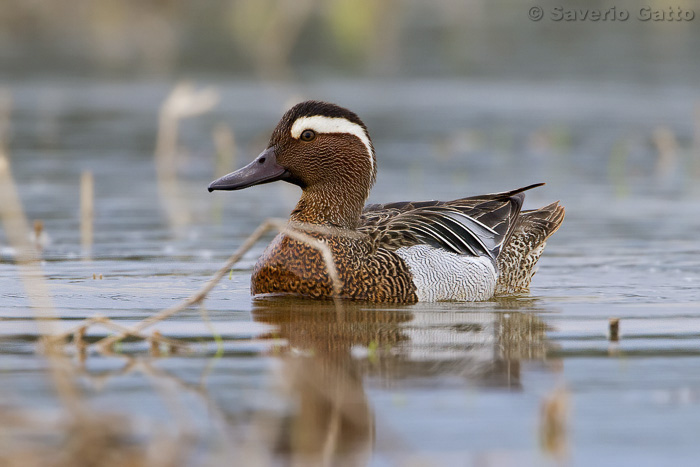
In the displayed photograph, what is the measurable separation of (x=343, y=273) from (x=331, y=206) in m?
0.62

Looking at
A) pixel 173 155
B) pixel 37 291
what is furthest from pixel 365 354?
pixel 173 155

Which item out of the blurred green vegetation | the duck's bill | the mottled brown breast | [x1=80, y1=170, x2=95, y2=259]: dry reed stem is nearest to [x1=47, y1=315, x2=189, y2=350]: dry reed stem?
the mottled brown breast

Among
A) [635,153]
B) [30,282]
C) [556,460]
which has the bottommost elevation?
[556,460]

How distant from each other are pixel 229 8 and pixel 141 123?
12.3m

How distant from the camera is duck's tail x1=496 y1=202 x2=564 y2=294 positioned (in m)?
8.76

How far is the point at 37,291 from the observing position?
794 cm

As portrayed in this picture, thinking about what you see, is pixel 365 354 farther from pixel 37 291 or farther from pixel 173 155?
pixel 173 155

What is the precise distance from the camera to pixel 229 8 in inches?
1143

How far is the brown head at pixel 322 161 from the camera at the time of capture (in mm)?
8305

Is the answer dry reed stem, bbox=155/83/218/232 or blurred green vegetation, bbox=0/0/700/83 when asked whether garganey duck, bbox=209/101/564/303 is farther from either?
blurred green vegetation, bbox=0/0/700/83

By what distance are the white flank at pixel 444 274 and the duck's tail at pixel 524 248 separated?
0.42m

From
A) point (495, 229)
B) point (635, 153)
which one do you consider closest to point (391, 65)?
point (635, 153)

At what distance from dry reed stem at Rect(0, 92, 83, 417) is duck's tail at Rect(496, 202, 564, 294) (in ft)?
9.77

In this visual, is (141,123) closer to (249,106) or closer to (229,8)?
(249,106)
